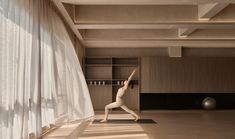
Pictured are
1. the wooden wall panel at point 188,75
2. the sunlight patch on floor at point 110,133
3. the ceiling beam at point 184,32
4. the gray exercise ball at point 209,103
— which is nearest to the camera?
the sunlight patch on floor at point 110,133

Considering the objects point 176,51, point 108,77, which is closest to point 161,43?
point 176,51

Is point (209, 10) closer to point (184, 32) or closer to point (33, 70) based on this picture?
point (184, 32)

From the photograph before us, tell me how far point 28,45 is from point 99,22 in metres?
3.54

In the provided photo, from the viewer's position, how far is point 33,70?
5656 millimetres

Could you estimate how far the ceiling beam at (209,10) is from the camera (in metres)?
7.39

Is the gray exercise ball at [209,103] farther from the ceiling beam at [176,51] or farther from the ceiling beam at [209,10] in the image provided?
the ceiling beam at [209,10]

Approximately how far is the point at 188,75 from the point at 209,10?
5.88 m

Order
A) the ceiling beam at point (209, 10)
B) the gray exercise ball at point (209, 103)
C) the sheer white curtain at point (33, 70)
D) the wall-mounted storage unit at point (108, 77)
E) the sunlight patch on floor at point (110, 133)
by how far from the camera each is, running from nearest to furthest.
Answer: the sheer white curtain at point (33, 70) → the sunlight patch on floor at point (110, 133) → the ceiling beam at point (209, 10) → the gray exercise ball at point (209, 103) → the wall-mounted storage unit at point (108, 77)

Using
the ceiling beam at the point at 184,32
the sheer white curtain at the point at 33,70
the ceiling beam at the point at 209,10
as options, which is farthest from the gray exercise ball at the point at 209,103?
the sheer white curtain at the point at 33,70

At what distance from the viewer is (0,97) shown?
160 inches

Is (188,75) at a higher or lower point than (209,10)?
lower

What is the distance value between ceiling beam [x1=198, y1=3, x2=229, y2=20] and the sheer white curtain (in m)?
3.13

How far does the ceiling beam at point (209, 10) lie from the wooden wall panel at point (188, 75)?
15.9 ft

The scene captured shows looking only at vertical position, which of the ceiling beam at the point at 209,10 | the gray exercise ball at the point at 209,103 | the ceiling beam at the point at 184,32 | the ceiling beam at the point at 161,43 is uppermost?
the ceiling beam at the point at 209,10
